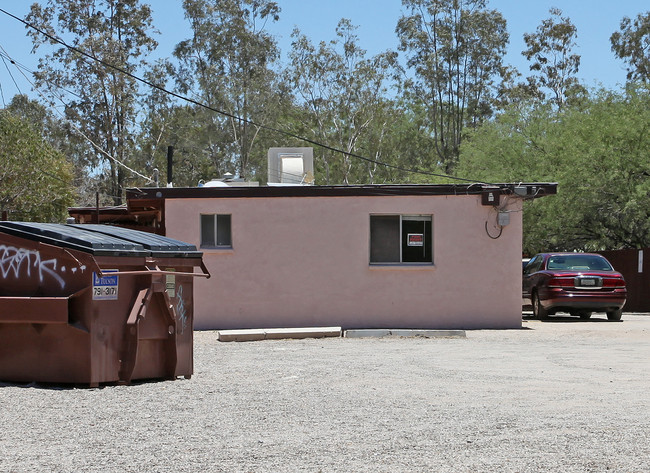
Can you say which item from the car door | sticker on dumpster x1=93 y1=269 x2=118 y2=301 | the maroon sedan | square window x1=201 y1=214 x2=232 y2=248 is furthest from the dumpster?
the car door

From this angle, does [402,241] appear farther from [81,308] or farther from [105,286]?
[81,308]

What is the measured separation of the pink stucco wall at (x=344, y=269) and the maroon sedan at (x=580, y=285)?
5.86 ft

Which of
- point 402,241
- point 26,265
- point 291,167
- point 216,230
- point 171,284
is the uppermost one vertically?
point 291,167

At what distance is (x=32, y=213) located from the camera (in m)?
41.6

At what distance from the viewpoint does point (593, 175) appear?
32.9 m

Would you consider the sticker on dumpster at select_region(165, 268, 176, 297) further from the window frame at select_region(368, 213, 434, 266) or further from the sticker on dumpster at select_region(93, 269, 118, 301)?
the window frame at select_region(368, 213, 434, 266)

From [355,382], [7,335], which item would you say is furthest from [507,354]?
[7,335]

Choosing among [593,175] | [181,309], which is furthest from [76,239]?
[593,175]

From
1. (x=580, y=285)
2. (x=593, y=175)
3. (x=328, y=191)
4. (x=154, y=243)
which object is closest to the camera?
(x=154, y=243)

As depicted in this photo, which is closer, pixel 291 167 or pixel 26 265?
pixel 26 265

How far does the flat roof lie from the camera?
2069cm

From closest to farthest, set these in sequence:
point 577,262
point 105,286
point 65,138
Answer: point 105,286, point 577,262, point 65,138

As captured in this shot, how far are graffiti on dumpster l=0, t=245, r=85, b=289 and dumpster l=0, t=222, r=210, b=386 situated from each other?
0.4 inches

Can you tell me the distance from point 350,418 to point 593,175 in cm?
2656
